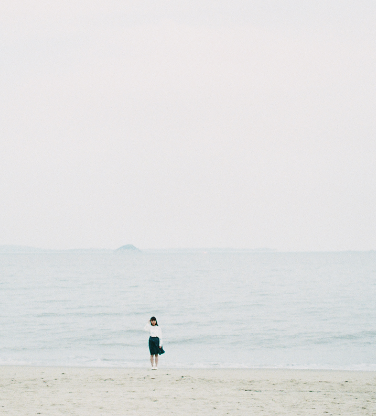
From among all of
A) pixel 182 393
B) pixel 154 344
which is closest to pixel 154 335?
pixel 154 344

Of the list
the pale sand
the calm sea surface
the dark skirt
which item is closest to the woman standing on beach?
the dark skirt

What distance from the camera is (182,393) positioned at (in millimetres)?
11523

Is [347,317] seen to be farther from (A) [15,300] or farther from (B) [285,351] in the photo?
(A) [15,300]

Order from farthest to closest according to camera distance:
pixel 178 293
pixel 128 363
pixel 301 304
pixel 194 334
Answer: pixel 178 293
pixel 301 304
pixel 194 334
pixel 128 363

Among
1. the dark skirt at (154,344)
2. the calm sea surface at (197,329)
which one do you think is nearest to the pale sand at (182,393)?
the dark skirt at (154,344)

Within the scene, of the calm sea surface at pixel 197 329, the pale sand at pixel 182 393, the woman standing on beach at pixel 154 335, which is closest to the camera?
the pale sand at pixel 182 393

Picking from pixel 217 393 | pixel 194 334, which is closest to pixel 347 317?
pixel 194 334

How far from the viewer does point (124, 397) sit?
10984 millimetres

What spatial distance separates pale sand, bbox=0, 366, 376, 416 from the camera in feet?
32.4

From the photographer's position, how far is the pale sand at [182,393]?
32.4ft

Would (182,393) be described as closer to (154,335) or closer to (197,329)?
(154,335)

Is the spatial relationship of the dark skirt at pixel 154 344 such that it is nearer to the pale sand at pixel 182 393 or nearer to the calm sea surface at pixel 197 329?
the pale sand at pixel 182 393

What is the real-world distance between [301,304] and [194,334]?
65.4 ft

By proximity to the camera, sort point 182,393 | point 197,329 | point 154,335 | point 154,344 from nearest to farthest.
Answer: point 182,393
point 154,335
point 154,344
point 197,329
